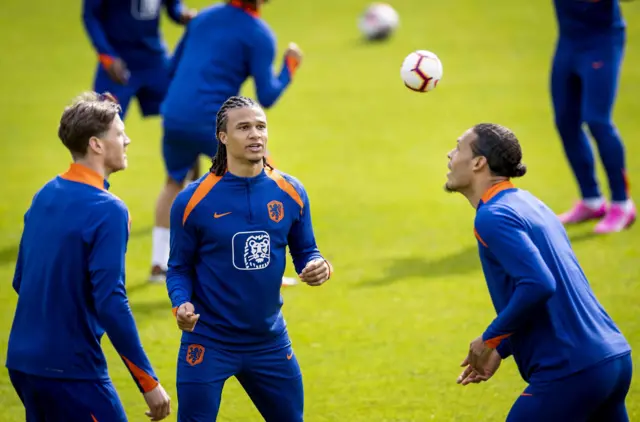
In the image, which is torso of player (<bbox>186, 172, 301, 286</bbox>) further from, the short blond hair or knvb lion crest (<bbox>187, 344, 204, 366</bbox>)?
the short blond hair

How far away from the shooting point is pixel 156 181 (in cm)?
1331

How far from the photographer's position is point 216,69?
29.7 feet

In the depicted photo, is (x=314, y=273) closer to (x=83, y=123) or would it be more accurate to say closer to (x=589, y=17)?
(x=83, y=123)

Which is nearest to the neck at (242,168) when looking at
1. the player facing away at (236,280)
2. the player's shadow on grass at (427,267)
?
the player facing away at (236,280)

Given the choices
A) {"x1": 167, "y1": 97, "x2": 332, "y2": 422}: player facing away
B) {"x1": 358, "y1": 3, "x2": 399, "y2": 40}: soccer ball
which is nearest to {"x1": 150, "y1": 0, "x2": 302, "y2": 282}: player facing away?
{"x1": 167, "y1": 97, "x2": 332, "y2": 422}: player facing away

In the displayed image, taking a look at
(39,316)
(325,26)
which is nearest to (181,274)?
(39,316)

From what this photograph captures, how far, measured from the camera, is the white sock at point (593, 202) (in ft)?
36.5

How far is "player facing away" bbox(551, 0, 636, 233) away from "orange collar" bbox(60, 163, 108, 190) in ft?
22.0

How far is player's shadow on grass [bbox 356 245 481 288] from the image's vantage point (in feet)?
31.6

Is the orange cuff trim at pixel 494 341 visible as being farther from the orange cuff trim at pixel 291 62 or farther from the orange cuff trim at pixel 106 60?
the orange cuff trim at pixel 106 60

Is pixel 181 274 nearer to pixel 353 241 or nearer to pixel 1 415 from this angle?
pixel 1 415

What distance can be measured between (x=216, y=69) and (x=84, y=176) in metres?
4.24

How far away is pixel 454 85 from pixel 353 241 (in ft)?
24.6

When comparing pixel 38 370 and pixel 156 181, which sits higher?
pixel 38 370
